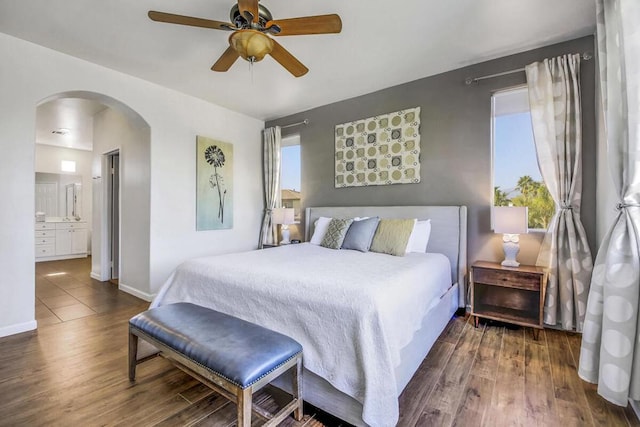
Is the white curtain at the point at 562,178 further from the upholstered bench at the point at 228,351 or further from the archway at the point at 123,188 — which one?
the archway at the point at 123,188

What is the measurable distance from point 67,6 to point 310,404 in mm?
3413

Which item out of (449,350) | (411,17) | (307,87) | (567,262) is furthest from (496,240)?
A: (307,87)

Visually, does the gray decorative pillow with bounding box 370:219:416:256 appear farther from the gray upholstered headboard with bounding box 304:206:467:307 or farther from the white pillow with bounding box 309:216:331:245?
the white pillow with bounding box 309:216:331:245

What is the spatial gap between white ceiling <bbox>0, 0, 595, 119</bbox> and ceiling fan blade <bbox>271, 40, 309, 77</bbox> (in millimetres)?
379

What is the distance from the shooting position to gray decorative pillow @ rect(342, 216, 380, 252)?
9.87ft

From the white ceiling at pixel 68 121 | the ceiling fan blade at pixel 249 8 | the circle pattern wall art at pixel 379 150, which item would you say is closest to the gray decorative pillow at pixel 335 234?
the circle pattern wall art at pixel 379 150

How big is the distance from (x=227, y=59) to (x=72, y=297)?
146 inches

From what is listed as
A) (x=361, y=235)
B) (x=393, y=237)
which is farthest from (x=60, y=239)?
(x=393, y=237)

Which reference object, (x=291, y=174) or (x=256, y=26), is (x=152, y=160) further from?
(x=256, y=26)

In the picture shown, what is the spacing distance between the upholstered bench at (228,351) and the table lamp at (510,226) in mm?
2179

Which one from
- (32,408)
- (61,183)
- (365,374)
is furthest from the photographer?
(61,183)

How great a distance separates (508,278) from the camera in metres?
2.57

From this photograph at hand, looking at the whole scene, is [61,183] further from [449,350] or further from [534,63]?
[534,63]

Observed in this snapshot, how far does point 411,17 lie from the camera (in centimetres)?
233
